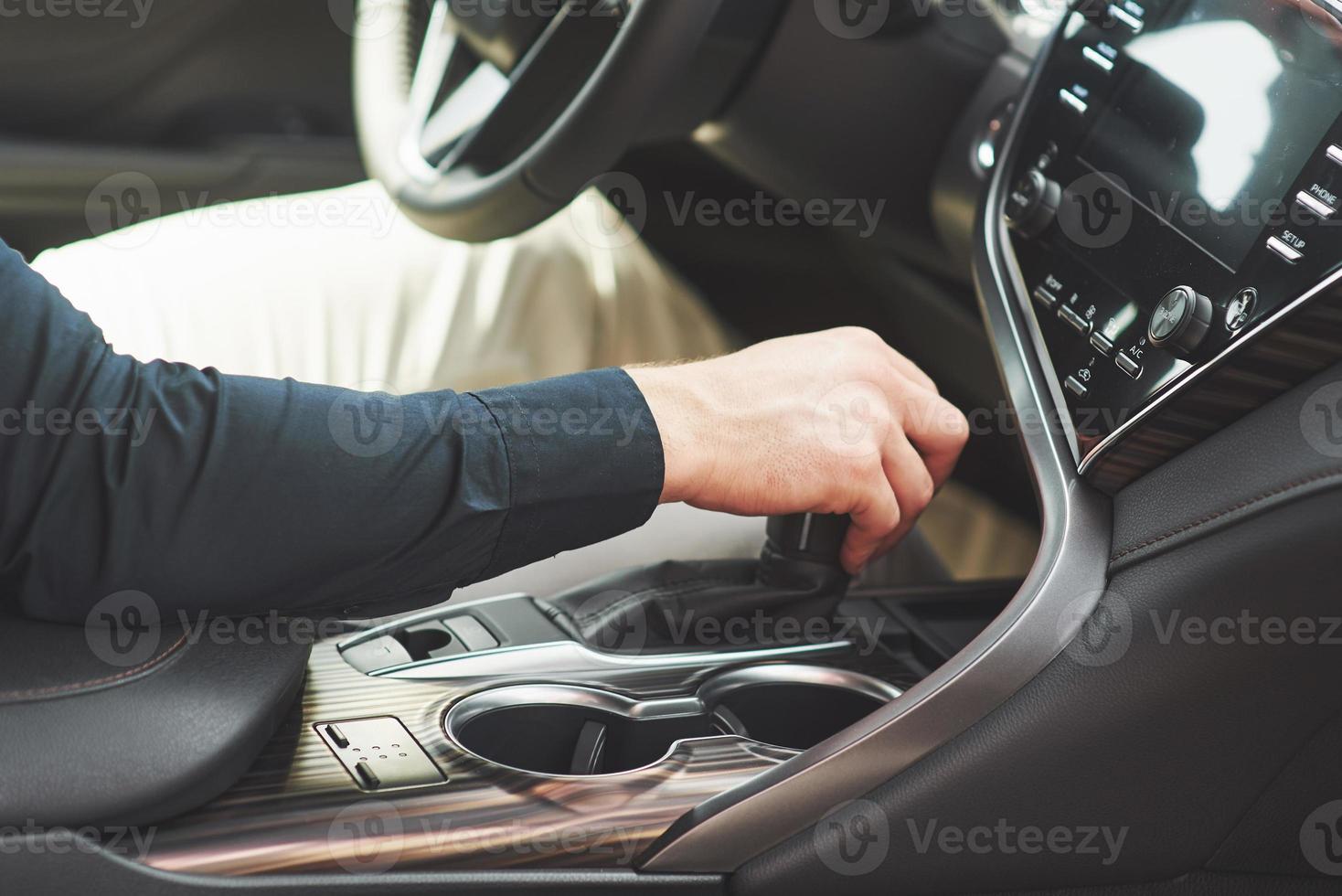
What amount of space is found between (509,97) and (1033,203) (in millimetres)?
515

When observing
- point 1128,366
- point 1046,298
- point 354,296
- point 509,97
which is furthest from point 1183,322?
point 354,296

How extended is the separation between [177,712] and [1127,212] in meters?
0.54

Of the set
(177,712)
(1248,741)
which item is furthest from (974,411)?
(177,712)

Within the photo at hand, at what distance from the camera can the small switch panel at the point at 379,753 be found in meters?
0.57

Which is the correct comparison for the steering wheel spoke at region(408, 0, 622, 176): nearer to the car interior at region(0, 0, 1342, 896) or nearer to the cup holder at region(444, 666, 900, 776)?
the car interior at region(0, 0, 1342, 896)

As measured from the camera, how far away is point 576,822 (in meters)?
0.56

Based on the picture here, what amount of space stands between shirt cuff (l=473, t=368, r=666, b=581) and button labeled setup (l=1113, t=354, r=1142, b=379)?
235 millimetres

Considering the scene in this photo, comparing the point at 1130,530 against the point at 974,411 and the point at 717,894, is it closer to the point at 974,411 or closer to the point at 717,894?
the point at 717,894

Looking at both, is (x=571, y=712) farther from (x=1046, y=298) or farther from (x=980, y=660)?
(x=1046, y=298)

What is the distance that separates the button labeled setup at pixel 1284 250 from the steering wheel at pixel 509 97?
0.48m

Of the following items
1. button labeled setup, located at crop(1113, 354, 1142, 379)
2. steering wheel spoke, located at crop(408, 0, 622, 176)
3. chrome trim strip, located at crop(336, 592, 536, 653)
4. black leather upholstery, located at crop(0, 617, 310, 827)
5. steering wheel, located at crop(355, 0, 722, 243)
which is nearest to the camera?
black leather upholstery, located at crop(0, 617, 310, 827)

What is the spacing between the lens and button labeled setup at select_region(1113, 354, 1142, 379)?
616 mm

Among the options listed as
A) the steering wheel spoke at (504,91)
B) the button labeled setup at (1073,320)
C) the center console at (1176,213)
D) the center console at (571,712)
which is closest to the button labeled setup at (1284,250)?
the center console at (1176,213)

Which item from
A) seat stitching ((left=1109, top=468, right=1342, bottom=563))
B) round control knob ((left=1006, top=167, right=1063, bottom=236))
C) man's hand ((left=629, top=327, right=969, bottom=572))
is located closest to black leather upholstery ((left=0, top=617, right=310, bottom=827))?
man's hand ((left=629, top=327, right=969, bottom=572))
